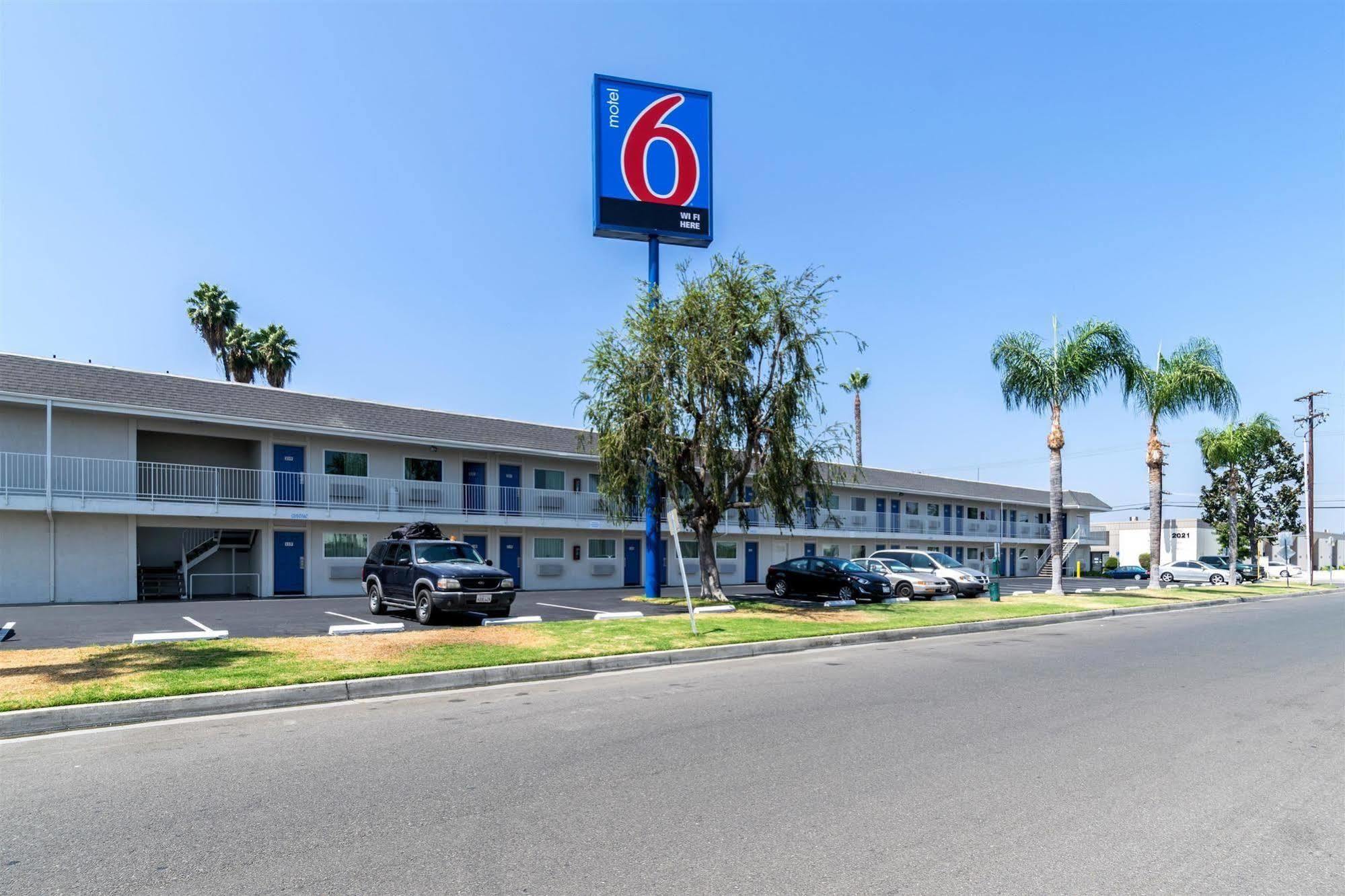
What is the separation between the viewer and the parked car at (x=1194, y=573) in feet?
159

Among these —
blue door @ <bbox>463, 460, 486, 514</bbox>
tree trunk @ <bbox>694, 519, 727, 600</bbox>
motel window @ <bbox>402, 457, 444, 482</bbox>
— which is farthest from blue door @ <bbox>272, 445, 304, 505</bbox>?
tree trunk @ <bbox>694, 519, 727, 600</bbox>

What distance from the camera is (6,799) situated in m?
6.06

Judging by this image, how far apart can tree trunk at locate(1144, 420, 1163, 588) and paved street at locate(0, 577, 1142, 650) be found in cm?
2432

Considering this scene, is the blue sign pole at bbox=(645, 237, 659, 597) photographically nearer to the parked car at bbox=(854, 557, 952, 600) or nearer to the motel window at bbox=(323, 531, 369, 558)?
the parked car at bbox=(854, 557, 952, 600)

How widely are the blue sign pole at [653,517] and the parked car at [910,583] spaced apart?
8.11 meters

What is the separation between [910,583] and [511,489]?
14.3 metres

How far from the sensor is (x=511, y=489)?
31609mm

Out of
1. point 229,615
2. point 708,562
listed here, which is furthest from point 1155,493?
point 229,615

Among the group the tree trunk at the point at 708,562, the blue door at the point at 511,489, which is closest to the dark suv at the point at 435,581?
the tree trunk at the point at 708,562

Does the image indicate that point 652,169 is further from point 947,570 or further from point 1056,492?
point 1056,492

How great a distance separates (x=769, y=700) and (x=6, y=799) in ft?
22.5

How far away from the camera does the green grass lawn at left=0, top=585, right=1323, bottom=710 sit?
9758mm

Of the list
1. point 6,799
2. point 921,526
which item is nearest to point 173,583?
point 6,799

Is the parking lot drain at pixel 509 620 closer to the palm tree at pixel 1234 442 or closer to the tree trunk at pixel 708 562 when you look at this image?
the tree trunk at pixel 708 562
